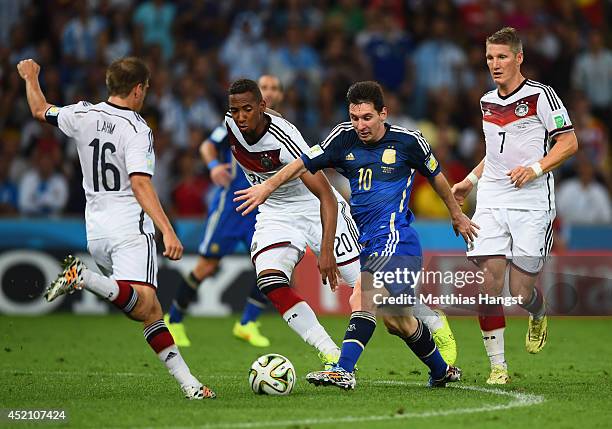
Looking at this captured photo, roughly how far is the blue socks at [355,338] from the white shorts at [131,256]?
4.86 ft

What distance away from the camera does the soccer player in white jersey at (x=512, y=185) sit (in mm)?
8758

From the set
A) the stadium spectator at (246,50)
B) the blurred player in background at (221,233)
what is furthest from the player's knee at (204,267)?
the stadium spectator at (246,50)

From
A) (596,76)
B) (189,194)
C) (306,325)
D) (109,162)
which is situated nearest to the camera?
(109,162)

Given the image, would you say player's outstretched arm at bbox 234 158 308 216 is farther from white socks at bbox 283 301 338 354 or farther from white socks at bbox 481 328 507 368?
white socks at bbox 481 328 507 368

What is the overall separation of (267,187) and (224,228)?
14.2 ft

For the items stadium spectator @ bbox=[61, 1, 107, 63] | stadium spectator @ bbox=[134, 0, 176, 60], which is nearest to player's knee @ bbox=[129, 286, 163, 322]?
stadium spectator @ bbox=[61, 1, 107, 63]

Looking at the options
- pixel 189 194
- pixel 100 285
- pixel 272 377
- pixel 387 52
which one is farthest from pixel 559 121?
pixel 387 52

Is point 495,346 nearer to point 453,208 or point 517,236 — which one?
point 517,236

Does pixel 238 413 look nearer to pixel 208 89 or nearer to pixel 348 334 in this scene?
pixel 348 334

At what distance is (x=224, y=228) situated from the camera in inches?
482

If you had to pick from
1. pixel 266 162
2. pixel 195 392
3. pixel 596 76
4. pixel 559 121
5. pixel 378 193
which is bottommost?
pixel 195 392

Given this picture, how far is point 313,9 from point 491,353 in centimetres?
1204

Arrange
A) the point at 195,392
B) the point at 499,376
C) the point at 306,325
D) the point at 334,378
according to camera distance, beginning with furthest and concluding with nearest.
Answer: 1. the point at 499,376
2. the point at 306,325
3. the point at 334,378
4. the point at 195,392

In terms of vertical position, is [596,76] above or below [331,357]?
above
